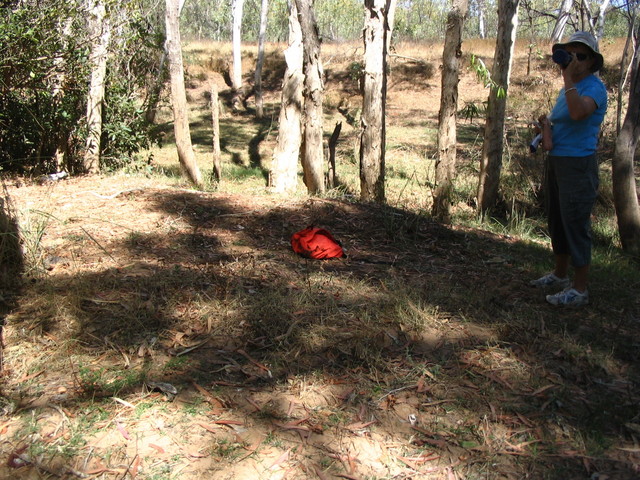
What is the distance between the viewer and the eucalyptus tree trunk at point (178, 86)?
1075cm

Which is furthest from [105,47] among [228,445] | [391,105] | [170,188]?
[391,105]

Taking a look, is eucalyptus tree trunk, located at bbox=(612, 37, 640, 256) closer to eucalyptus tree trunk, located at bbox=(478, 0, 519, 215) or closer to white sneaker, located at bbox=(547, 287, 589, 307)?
eucalyptus tree trunk, located at bbox=(478, 0, 519, 215)

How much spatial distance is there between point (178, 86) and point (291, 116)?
2529mm

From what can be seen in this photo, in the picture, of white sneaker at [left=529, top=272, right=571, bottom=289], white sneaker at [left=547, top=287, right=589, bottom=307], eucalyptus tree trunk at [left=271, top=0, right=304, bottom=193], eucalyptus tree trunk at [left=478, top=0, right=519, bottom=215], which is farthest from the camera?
eucalyptus tree trunk at [left=271, top=0, right=304, bottom=193]

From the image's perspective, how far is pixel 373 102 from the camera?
27.4ft

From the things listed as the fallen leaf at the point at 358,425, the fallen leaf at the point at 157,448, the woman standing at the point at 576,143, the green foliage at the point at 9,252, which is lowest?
the fallen leaf at the point at 358,425

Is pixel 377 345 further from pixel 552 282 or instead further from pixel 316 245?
pixel 552 282

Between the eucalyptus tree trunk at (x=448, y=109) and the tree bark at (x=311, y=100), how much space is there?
1919 millimetres

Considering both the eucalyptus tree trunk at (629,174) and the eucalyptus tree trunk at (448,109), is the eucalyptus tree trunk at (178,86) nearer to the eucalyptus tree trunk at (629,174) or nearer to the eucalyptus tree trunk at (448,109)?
the eucalyptus tree trunk at (448,109)

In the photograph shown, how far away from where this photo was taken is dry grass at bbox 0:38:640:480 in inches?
103

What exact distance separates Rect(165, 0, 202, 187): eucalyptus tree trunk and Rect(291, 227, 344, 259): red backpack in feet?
19.4

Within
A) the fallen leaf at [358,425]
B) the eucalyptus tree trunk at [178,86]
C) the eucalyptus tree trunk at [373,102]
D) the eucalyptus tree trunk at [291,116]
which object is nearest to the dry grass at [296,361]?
the fallen leaf at [358,425]

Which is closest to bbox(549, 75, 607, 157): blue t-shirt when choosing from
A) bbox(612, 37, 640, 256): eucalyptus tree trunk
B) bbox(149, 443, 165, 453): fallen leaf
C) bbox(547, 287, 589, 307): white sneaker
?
bbox(547, 287, 589, 307): white sneaker

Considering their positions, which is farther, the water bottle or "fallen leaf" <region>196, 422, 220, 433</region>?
the water bottle
